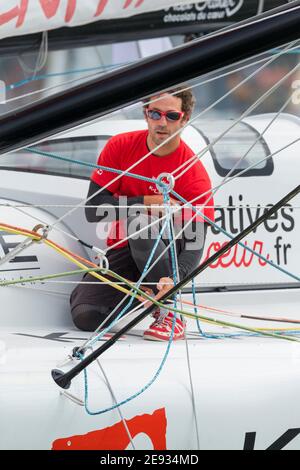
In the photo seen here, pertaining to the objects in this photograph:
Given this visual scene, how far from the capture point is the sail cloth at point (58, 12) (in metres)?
2.61

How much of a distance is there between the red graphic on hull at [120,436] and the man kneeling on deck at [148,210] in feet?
1.02

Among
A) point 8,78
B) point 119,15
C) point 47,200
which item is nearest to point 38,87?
point 8,78

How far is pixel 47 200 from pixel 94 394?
774 mm

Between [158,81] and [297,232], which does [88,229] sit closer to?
[297,232]

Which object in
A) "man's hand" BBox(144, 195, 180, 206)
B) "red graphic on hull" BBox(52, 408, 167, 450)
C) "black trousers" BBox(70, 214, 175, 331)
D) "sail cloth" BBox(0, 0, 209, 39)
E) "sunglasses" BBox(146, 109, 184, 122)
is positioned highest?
"sail cloth" BBox(0, 0, 209, 39)

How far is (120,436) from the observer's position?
1.71m

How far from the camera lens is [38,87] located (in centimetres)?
326

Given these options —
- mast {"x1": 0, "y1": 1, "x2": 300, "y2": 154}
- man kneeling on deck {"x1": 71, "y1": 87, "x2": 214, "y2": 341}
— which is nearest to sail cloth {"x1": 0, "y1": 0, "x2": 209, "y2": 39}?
man kneeling on deck {"x1": 71, "y1": 87, "x2": 214, "y2": 341}

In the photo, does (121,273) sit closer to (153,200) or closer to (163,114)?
(153,200)

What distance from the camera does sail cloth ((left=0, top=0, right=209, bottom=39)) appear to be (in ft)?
8.55

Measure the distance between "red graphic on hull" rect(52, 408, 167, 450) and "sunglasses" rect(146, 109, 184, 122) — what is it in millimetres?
695

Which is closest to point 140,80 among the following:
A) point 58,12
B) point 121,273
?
point 121,273

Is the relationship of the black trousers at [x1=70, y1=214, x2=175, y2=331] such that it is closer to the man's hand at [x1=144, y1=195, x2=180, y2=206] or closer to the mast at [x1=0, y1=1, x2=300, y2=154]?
the man's hand at [x1=144, y1=195, x2=180, y2=206]
